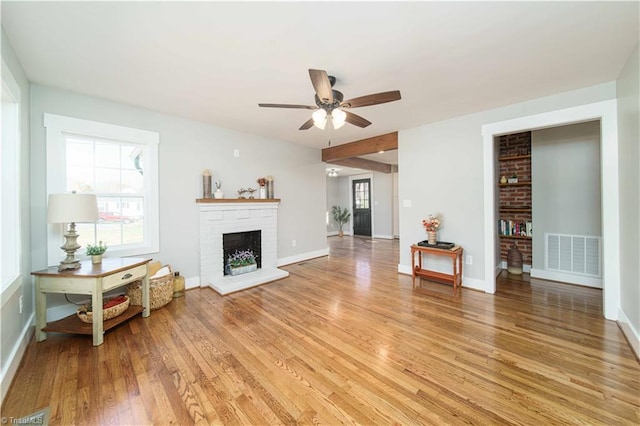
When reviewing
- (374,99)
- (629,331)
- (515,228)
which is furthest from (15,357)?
(515,228)

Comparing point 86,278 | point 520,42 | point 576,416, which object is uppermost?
point 520,42

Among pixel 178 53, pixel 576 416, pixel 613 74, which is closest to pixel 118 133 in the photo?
pixel 178 53

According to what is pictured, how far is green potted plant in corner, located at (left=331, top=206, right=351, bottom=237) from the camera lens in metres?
9.23

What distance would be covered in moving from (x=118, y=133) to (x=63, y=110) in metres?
0.49

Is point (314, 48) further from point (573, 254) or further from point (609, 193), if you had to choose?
point (573, 254)

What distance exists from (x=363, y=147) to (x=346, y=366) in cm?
377

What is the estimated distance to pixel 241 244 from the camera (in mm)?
4387

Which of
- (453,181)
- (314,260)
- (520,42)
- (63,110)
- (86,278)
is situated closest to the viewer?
(520,42)

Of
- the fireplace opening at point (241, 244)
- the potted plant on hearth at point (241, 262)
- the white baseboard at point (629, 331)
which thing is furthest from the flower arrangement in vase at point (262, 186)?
the white baseboard at point (629, 331)

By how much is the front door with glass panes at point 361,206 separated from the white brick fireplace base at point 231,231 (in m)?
5.08

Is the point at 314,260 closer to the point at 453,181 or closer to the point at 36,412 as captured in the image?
the point at 453,181

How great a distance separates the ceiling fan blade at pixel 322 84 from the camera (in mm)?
1760

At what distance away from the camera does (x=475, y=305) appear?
2955mm

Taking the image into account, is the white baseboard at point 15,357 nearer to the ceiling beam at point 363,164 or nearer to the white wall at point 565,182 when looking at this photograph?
the ceiling beam at point 363,164
